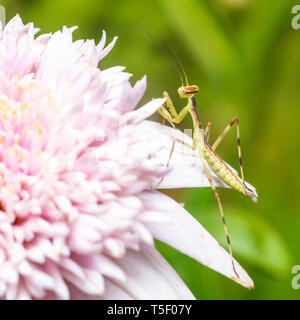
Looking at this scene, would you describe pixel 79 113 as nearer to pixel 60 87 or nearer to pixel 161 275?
pixel 60 87

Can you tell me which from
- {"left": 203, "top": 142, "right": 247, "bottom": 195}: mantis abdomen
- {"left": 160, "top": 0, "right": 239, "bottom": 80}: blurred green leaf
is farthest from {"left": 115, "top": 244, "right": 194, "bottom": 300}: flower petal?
{"left": 160, "top": 0, "right": 239, "bottom": 80}: blurred green leaf

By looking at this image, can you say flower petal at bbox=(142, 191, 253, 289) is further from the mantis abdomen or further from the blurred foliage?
the blurred foliage

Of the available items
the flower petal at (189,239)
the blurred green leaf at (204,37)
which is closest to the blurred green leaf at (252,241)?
the flower petal at (189,239)

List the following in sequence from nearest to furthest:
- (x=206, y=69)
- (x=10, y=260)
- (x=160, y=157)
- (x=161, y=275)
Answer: (x=10, y=260) < (x=161, y=275) < (x=160, y=157) < (x=206, y=69)

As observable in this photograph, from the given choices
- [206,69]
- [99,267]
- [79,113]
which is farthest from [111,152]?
[206,69]

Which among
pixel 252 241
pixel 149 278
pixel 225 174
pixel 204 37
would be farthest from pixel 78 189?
pixel 204 37

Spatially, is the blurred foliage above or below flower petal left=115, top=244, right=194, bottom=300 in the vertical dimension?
above

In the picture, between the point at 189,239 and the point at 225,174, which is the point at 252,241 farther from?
the point at 189,239
